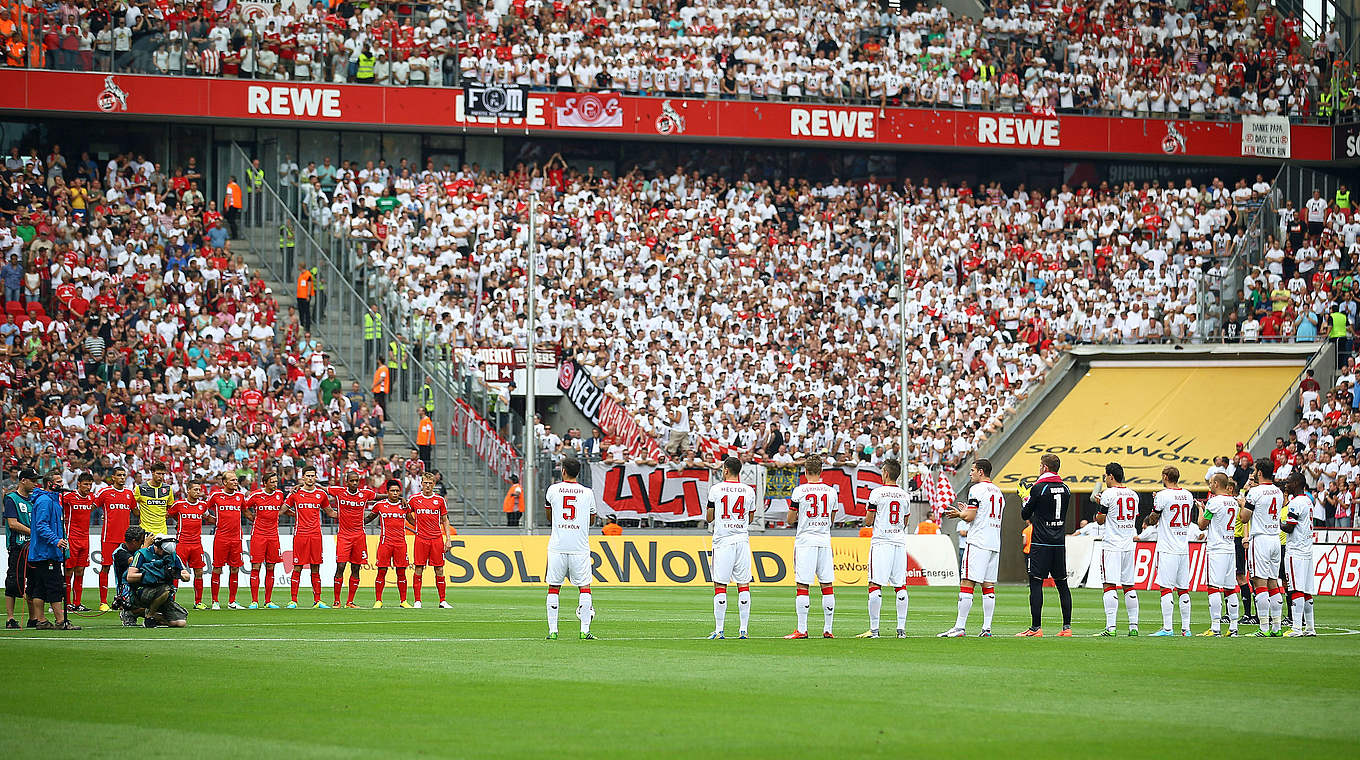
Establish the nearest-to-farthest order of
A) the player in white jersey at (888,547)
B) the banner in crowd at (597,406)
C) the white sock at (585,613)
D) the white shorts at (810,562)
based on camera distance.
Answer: the white sock at (585,613)
the white shorts at (810,562)
the player in white jersey at (888,547)
the banner in crowd at (597,406)

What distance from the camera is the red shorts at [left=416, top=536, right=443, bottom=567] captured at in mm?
26875

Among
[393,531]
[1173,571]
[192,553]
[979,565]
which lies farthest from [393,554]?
[1173,571]

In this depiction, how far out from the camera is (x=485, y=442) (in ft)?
129

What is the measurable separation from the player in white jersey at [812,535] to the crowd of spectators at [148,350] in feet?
58.0

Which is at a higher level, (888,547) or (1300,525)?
(1300,525)

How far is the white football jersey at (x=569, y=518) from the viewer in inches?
787

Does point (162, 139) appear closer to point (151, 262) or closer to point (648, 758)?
point (151, 262)

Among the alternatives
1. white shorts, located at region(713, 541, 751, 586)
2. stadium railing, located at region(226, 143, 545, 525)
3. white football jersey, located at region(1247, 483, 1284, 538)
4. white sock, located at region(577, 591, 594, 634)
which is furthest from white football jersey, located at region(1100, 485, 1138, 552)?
stadium railing, located at region(226, 143, 545, 525)

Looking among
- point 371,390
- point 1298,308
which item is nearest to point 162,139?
point 371,390

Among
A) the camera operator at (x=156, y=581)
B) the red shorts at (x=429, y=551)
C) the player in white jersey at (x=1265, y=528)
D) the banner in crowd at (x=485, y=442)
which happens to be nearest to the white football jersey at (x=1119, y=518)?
the player in white jersey at (x=1265, y=528)

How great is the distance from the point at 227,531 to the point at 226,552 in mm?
341

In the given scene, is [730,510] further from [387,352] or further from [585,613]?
[387,352]

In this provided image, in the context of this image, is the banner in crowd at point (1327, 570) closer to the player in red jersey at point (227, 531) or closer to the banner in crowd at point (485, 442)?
the banner in crowd at point (485, 442)

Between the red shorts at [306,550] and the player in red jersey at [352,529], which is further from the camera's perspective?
the red shorts at [306,550]
